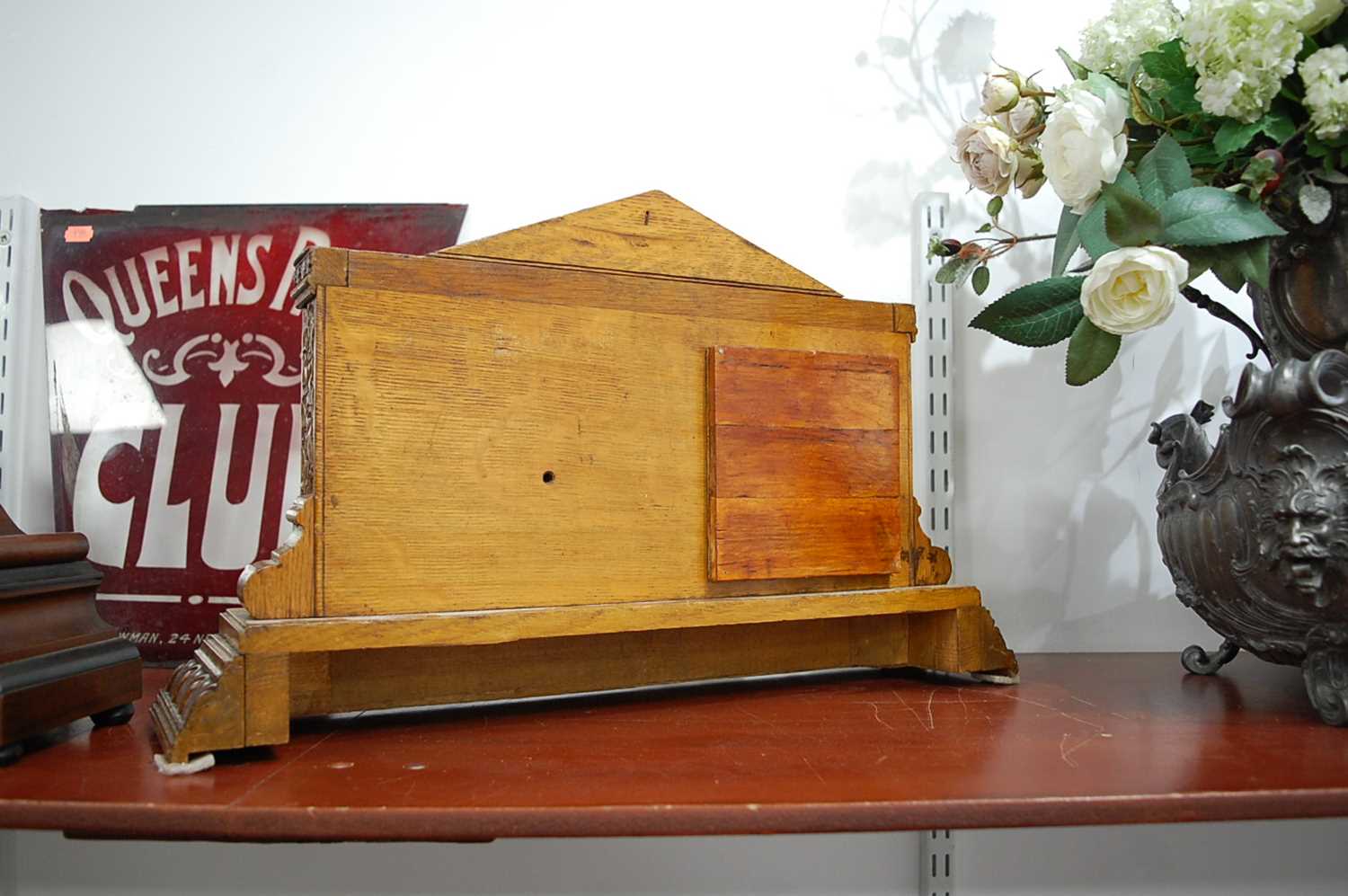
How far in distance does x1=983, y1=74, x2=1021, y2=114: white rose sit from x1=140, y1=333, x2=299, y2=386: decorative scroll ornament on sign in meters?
0.75

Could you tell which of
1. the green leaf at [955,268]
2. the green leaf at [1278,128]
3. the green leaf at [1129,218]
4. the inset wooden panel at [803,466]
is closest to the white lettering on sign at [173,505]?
the inset wooden panel at [803,466]

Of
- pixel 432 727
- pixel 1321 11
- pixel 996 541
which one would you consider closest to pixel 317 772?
pixel 432 727

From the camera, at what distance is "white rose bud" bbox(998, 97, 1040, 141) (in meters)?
0.85

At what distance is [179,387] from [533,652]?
1.72 ft

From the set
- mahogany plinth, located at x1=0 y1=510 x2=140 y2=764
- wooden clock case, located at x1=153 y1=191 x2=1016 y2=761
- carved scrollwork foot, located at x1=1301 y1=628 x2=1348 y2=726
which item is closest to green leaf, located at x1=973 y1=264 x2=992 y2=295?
wooden clock case, located at x1=153 y1=191 x2=1016 y2=761

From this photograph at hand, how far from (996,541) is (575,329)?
594 mm

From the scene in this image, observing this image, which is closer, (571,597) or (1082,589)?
(571,597)

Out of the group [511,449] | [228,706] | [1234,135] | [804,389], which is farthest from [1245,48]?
[228,706]

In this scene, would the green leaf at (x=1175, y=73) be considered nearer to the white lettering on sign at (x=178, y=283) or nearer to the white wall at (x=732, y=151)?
the white wall at (x=732, y=151)

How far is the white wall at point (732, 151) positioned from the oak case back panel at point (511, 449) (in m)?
0.35

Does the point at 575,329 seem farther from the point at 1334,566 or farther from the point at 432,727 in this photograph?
the point at 1334,566

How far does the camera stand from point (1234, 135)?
2.44 feet

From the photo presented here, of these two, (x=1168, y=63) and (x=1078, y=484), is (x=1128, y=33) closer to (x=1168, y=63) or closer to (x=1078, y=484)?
(x=1168, y=63)

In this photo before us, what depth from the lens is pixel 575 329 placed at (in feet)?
Result: 2.52
